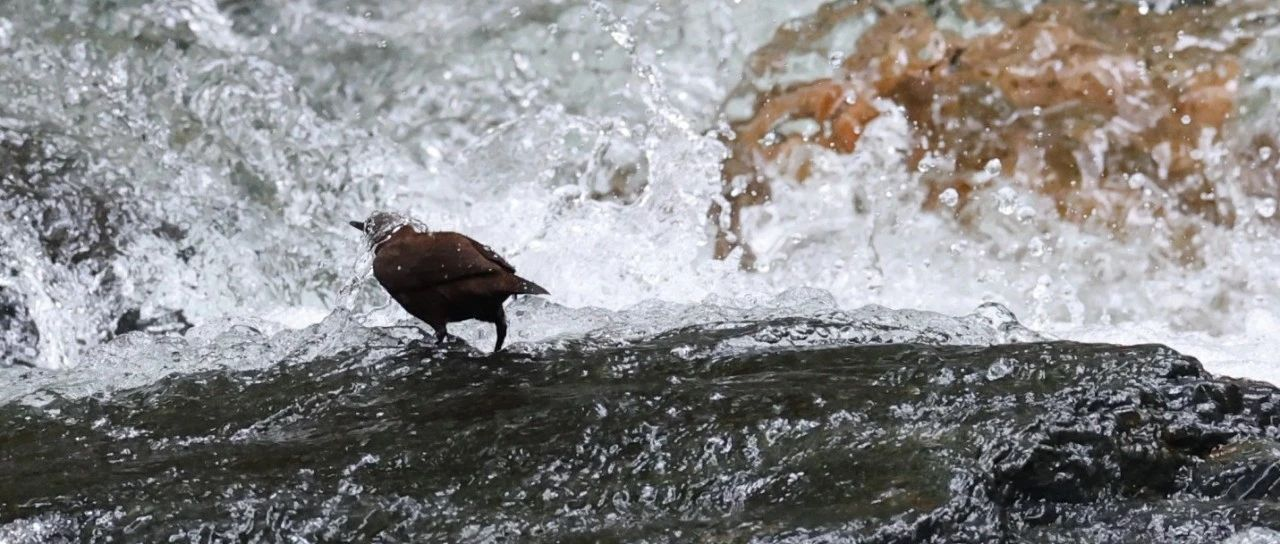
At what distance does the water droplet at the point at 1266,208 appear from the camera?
562 cm

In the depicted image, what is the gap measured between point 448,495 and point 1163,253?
4071mm

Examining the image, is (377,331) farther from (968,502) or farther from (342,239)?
(342,239)

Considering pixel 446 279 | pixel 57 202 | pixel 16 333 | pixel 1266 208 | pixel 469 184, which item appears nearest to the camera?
pixel 446 279

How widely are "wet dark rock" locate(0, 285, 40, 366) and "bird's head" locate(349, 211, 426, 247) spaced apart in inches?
66.4

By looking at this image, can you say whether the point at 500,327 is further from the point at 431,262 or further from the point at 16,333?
the point at 16,333

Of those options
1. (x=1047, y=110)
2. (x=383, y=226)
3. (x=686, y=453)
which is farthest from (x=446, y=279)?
(x=1047, y=110)

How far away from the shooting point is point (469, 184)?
6051 mm

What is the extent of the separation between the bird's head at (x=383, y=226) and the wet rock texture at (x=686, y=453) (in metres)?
0.60

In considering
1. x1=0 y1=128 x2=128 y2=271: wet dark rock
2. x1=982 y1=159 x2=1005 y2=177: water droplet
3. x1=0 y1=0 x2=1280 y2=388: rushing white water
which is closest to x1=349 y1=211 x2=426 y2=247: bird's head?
x1=0 y1=0 x2=1280 y2=388: rushing white water

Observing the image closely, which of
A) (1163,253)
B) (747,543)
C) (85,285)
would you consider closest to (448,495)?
(747,543)

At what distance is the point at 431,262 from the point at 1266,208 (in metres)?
3.93

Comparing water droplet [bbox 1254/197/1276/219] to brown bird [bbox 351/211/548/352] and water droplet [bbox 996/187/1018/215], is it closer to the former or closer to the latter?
water droplet [bbox 996/187/1018/215]

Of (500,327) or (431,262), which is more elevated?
(431,262)

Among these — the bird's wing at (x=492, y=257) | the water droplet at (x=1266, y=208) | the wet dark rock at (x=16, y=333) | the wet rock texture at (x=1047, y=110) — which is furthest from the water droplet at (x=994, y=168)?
the wet dark rock at (x=16, y=333)
